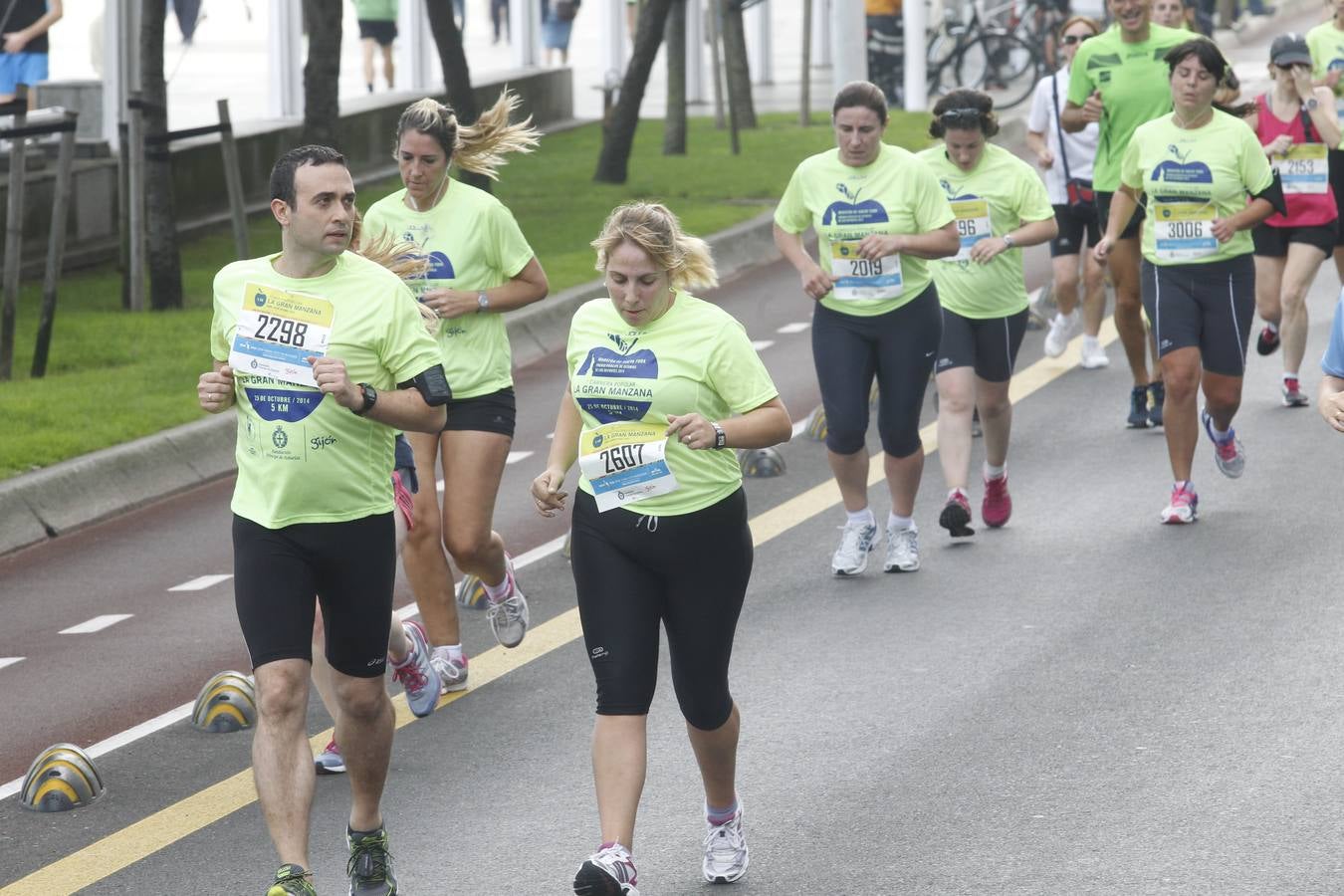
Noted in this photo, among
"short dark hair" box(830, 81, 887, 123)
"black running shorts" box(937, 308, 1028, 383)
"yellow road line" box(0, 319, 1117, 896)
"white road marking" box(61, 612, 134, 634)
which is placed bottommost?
"white road marking" box(61, 612, 134, 634)

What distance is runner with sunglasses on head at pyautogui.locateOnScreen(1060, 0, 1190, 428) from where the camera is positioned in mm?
12328

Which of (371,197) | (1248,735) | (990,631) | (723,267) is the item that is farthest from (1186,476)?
(371,197)

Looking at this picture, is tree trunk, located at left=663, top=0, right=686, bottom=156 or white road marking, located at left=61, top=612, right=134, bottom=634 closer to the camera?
white road marking, located at left=61, top=612, right=134, bottom=634

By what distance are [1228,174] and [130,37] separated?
34.1 ft

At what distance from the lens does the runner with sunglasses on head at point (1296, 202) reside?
12.4 meters

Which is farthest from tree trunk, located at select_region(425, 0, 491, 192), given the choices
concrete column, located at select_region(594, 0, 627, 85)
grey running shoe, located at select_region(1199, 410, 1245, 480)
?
grey running shoe, located at select_region(1199, 410, 1245, 480)

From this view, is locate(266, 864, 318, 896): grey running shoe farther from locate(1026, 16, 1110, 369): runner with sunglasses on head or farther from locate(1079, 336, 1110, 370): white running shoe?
locate(1079, 336, 1110, 370): white running shoe

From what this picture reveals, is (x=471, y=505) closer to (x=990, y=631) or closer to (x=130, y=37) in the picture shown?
(x=990, y=631)

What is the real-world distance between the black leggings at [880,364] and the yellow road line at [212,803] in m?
1.01

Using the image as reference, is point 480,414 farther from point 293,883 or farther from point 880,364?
point 293,883

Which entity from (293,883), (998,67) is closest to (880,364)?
(293,883)

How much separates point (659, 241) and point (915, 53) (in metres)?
22.2

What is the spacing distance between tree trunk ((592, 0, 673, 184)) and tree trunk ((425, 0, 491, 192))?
6.43ft

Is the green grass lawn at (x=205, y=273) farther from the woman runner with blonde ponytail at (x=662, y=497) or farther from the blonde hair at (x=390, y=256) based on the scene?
the woman runner with blonde ponytail at (x=662, y=497)
